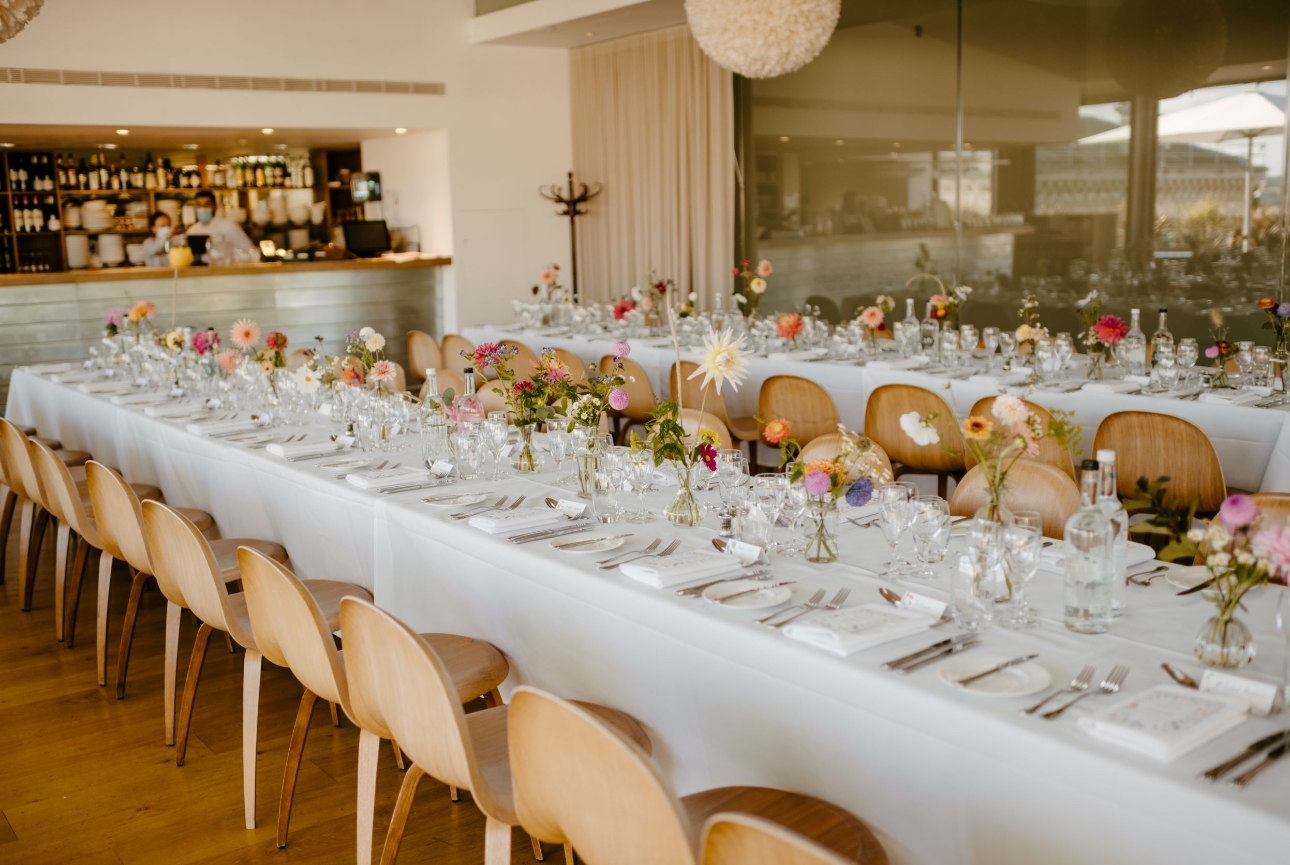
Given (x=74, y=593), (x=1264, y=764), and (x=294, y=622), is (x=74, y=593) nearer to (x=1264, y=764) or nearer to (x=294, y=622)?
(x=294, y=622)

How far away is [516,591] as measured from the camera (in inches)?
118

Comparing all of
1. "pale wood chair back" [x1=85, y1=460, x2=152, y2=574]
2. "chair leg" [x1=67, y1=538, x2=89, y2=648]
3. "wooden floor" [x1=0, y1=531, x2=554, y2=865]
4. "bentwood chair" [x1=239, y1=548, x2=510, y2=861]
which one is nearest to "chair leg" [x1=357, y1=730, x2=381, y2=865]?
"bentwood chair" [x1=239, y1=548, x2=510, y2=861]

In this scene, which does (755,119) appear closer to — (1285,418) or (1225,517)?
(1285,418)

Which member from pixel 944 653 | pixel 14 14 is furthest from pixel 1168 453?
pixel 14 14

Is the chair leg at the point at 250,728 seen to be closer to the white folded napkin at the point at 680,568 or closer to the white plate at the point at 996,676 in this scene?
the white folded napkin at the point at 680,568

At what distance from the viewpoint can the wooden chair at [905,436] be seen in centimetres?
498

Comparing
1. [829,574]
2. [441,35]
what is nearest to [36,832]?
[829,574]

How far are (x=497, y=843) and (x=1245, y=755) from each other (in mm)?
1395

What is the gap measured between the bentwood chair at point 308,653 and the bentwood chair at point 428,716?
0.14m

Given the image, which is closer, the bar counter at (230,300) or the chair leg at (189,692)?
the chair leg at (189,692)

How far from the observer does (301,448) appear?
428cm

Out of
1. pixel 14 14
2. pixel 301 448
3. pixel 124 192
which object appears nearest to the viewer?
pixel 301 448

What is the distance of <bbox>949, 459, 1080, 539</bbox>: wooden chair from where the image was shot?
3188mm

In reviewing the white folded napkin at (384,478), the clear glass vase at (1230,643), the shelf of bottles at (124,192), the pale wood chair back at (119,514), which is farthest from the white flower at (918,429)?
the shelf of bottles at (124,192)
